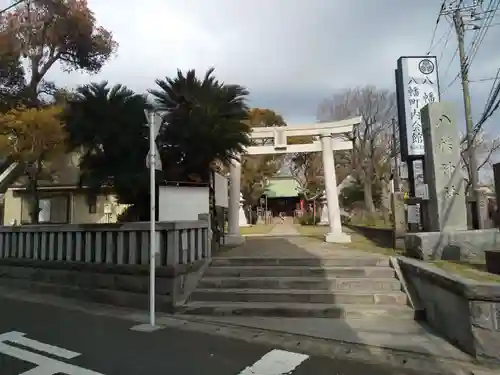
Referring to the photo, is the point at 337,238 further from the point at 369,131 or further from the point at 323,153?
the point at 369,131

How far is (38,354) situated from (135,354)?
43.2 inches

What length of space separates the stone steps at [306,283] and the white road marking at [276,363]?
2.13 m

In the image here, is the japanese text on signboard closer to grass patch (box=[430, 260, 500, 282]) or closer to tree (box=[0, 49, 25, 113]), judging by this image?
grass patch (box=[430, 260, 500, 282])

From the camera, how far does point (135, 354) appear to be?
4289 mm

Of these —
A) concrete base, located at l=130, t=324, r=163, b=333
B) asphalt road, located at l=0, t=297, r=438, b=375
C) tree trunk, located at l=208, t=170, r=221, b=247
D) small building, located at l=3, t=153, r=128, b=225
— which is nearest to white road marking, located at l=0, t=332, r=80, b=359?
asphalt road, located at l=0, t=297, r=438, b=375

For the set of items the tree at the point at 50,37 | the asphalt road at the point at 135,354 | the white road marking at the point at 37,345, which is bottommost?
the asphalt road at the point at 135,354

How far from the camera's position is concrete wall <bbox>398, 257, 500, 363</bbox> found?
3832 millimetres

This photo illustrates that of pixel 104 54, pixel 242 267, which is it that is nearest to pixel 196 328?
pixel 242 267

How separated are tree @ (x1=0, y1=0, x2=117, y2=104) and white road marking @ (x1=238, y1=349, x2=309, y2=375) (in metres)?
16.6

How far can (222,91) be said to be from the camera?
941cm

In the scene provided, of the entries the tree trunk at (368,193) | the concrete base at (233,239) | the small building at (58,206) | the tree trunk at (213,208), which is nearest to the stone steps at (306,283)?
the tree trunk at (213,208)

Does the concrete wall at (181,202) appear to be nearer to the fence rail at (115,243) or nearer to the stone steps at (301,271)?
the fence rail at (115,243)

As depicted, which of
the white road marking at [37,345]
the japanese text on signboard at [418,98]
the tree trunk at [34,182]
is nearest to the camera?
the white road marking at [37,345]

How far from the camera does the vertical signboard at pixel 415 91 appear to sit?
1172 cm
